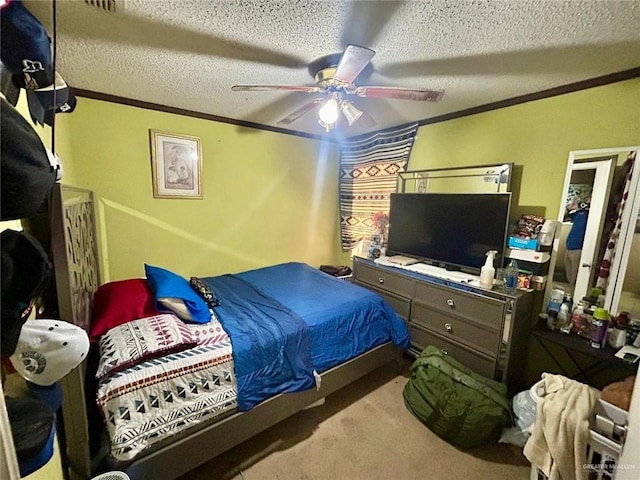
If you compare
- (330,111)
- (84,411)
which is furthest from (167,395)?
(330,111)

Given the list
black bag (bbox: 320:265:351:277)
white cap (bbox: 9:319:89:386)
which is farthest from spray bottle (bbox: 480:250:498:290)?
white cap (bbox: 9:319:89:386)

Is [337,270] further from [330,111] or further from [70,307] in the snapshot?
[70,307]

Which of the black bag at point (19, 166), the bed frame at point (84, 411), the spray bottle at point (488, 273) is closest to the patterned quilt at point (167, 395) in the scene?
the bed frame at point (84, 411)

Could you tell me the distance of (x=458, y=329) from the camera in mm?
2119

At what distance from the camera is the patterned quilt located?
1.21 meters

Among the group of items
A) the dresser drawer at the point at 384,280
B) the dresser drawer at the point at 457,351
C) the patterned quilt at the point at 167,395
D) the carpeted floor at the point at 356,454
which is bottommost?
the carpeted floor at the point at 356,454

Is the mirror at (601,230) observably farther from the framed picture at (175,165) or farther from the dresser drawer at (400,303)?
the framed picture at (175,165)

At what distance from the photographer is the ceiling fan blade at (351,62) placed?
1230 millimetres

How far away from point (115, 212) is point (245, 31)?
6.32 feet

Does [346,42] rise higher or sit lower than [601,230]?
higher

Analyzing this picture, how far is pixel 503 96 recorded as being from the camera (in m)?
2.13

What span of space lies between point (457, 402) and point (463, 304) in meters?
0.66

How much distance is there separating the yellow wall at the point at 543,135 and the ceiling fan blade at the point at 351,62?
1459mm

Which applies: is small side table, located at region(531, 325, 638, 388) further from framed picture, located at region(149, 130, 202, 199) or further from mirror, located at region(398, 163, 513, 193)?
framed picture, located at region(149, 130, 202, 199)
